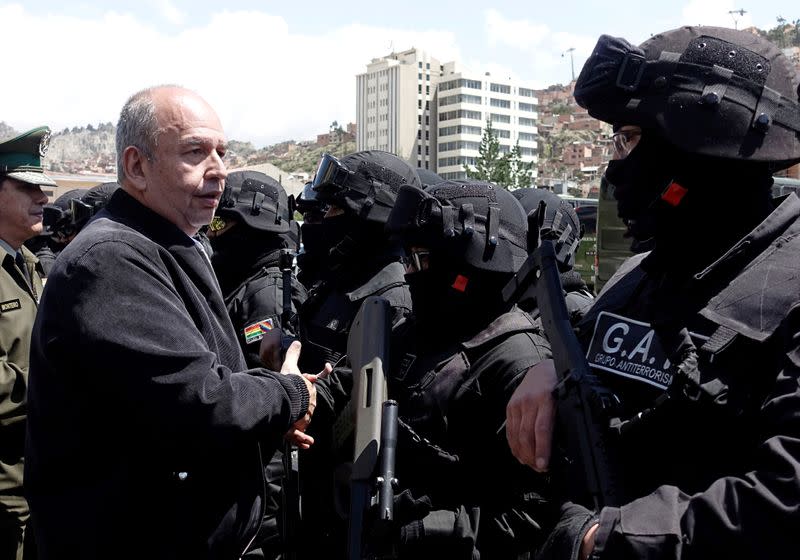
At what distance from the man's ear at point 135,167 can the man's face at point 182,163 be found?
12mm

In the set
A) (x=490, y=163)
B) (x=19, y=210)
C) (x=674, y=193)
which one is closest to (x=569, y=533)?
(x=674, y=193)

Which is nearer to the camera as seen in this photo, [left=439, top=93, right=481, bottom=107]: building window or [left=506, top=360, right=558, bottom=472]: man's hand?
[left=506, top=360, right=558, bottom=472]: man's hand

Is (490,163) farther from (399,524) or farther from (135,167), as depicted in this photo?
(135,167)

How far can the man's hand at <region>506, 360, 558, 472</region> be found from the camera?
210cm

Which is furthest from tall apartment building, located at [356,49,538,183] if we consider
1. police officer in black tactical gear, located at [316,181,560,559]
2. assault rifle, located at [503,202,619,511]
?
Result: assault rifle, located at [503,202,619,511]

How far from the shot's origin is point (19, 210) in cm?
466

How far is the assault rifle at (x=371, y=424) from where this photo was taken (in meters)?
2.83

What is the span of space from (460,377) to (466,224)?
0.71 m

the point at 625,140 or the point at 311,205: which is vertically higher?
the point at 625,140

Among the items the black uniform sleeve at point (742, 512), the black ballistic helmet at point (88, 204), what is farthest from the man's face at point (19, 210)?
the black uniform sleeve at point (742, 512)

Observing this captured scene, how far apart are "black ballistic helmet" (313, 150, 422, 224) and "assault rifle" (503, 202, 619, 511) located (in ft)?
9.39

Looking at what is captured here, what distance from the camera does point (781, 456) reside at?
1.61m

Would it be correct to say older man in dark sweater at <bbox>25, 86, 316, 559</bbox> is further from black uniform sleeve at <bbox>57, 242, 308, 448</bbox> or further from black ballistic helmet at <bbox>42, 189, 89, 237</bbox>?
black ballistic helmet at <bbox>42, 189, 89, 237</bbox>

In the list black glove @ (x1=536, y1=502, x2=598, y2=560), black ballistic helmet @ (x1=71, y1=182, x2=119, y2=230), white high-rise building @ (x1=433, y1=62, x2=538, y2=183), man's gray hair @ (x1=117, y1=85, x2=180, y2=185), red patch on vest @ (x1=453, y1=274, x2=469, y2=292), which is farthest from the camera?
white high-rise building @ (x1=433, y1=62, x2=538, y2=183)
